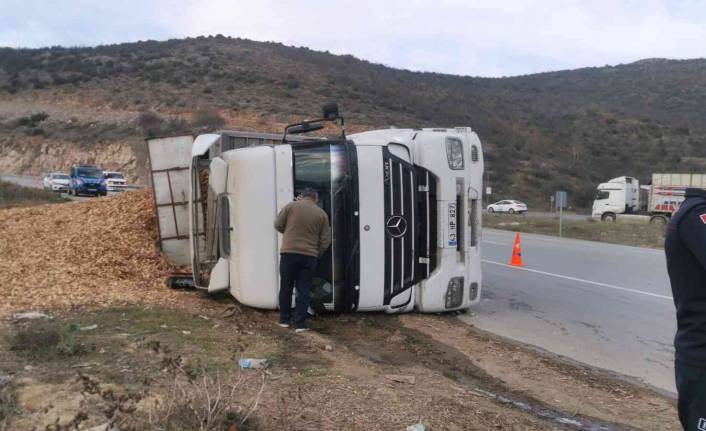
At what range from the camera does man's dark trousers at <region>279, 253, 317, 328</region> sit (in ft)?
20.6

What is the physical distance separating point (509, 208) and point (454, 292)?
36.5m

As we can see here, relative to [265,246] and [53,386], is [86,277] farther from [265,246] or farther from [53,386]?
[53,386]

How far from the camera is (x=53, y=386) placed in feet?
13.7

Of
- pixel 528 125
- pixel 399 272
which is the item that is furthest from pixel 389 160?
pixel 528 125

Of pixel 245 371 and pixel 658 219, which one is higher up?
pixel 245 371

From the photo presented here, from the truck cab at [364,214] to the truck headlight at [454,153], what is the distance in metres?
0.01

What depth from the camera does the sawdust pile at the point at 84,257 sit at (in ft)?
23.7

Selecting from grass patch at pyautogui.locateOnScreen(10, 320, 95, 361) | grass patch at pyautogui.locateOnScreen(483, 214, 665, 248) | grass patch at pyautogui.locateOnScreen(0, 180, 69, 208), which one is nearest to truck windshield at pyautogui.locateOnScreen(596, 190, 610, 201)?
grass patch at pyautogui.locateOnScreen(483, 214, 665, 248)

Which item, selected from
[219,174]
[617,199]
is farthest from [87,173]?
[617,199]

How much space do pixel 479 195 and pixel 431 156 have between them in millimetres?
813

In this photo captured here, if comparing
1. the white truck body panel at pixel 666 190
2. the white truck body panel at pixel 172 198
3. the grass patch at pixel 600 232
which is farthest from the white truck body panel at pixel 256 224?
the white truck body panel at pixel 666 190

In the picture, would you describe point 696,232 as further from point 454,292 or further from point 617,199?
point 617,199

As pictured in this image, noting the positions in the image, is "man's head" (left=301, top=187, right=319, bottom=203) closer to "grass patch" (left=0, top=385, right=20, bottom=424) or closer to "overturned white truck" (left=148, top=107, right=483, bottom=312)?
"overturned white truck" (left=148, top=107, right=483, bottom=312)

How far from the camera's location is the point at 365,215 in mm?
6668
